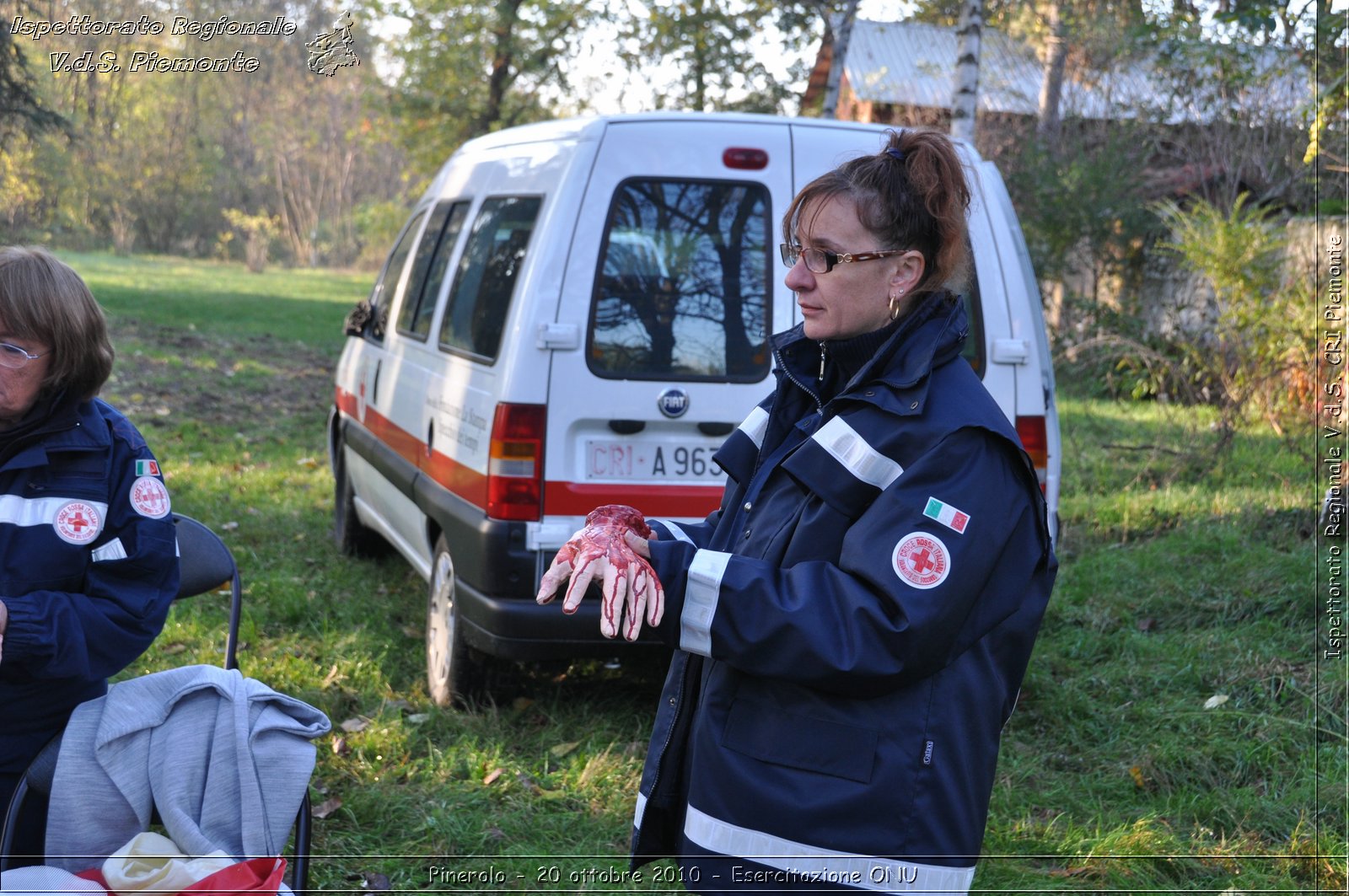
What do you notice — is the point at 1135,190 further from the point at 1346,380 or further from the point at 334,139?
the point at 334,139

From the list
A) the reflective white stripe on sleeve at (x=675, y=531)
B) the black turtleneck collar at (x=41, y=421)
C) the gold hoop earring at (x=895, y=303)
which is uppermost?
the gold hoop earring at (x=895, y=303)

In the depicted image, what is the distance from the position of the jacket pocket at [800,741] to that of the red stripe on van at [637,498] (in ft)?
7.80

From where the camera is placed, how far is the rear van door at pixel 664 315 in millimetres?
4238

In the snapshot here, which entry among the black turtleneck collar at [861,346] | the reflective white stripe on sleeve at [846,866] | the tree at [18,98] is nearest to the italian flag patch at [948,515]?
the black turtleneck collar at [861,346]

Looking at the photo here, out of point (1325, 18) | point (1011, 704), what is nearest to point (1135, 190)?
point (1325, 18)

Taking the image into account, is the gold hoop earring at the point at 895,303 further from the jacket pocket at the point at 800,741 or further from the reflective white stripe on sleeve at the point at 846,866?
the reflective white stripe on sleeve at the point at 846,866

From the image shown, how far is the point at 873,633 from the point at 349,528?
5787 mm

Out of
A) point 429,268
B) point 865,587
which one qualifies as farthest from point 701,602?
point 429,268

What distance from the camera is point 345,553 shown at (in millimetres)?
7102

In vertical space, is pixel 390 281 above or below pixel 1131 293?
above

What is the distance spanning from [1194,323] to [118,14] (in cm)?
1118

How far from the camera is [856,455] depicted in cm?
178

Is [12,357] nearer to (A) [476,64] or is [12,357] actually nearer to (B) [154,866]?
(B) [154,866]

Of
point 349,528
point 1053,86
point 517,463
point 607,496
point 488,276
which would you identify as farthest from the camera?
point 1053,86
